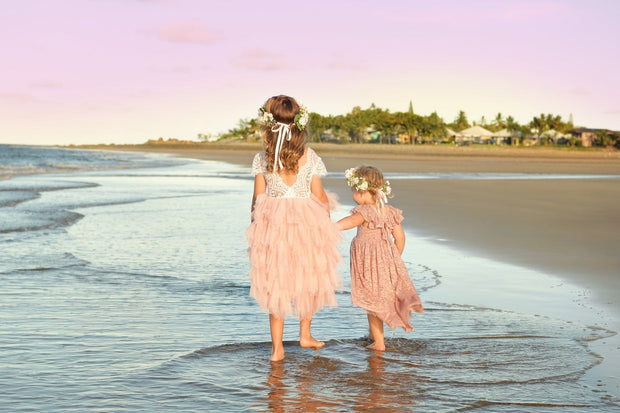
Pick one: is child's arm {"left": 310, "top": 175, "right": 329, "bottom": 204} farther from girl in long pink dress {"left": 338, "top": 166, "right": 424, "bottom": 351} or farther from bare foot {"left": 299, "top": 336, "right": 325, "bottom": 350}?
bare foot {"left": 299, "top": 336, "right": 325, "bottom": 350}

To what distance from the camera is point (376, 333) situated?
518 cm

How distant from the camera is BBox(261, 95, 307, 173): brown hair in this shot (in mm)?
5059

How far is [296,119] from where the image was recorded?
5.04 meters

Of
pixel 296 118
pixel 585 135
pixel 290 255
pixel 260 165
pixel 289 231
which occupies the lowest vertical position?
pixel 290 255

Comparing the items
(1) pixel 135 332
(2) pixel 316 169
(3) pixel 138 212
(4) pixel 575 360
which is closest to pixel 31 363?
(1) pixel 135 332

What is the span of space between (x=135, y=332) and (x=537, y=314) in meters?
3.05

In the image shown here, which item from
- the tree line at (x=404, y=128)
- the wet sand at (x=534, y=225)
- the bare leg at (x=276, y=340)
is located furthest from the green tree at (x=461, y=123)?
the bare leg at (x=276, y=340)

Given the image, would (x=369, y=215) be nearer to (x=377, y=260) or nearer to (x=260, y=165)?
(x=377, y=260)

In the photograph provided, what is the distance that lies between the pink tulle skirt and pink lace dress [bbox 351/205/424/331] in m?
0.34

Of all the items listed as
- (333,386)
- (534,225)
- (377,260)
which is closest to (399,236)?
(377,260)

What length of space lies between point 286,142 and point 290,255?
730 millimetres

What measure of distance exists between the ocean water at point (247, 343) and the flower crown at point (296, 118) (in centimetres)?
148

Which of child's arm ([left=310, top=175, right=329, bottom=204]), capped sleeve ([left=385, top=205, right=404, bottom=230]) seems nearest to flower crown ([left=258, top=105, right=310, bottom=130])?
child's arm ([left=310, top=175, right=329, bottom=204])

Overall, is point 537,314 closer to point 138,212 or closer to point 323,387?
→ point 323,387
